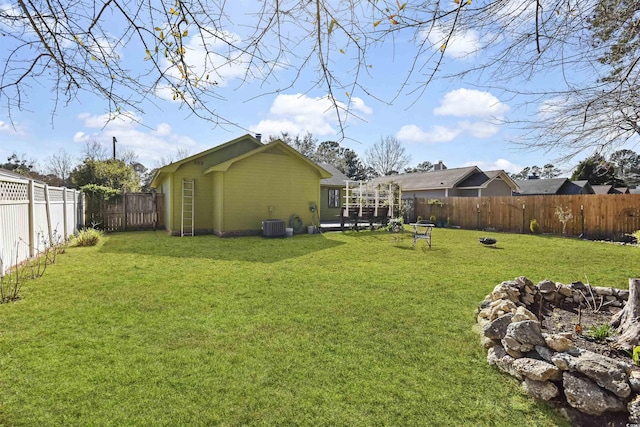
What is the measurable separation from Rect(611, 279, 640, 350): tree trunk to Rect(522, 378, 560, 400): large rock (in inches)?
44.5

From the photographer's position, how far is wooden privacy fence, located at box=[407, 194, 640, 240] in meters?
12.6

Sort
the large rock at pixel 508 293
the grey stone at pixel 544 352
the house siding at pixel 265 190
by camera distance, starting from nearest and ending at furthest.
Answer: the grey stone at pixel 544 352
the large rock at pixel 508 293
the house siding at pixel 265 190

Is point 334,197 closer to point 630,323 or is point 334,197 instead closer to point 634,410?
point 630,323

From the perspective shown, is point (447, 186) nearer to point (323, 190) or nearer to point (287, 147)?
point (323, 190)

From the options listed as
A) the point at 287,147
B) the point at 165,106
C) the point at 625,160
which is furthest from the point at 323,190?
the point at 165,106

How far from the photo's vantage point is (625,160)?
4410 mm

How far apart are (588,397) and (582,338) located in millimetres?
1277

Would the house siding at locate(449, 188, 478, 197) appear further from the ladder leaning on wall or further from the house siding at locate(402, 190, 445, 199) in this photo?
the ladder leaning on wall

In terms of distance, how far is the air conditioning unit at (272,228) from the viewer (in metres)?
12.9

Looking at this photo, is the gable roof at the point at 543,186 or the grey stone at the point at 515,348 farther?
the gable roof at the point at 543,186

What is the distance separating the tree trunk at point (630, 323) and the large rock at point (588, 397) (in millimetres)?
1055

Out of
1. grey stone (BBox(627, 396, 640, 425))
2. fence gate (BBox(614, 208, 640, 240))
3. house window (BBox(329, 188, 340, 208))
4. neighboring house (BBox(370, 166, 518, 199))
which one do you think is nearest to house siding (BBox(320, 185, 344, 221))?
house window (BBox(329, 188, 340, 208))

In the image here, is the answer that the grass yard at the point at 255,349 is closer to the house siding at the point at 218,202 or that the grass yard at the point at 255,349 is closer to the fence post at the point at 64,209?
the fence post at the point at 64,209

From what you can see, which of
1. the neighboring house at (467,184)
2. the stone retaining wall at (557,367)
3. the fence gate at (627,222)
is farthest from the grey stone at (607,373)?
the neighboring house at (467,184)
